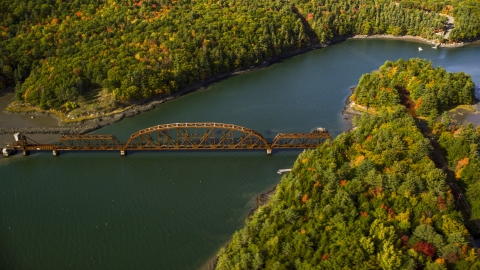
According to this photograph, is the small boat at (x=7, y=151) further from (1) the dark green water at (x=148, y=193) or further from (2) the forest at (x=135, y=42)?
(2) the forest at (x=135, y=42)

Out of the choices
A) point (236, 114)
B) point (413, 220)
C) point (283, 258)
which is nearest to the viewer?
point (283, 258)

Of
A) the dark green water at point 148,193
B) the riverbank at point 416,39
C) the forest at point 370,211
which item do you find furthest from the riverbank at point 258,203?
the riverbank at point 416,39

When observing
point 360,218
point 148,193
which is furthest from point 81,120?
point 360,218

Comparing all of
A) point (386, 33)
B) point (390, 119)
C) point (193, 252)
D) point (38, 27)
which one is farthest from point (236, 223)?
point (386, 33)

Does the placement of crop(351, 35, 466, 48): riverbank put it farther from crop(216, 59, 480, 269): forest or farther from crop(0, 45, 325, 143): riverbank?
crop(216, 59, 480, 269): forest

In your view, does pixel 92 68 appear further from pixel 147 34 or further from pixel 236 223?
pixel 236 223

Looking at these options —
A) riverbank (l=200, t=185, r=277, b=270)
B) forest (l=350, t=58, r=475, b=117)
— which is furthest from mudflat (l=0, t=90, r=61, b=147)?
forest (l=350, t=58, r=475, b=117)
